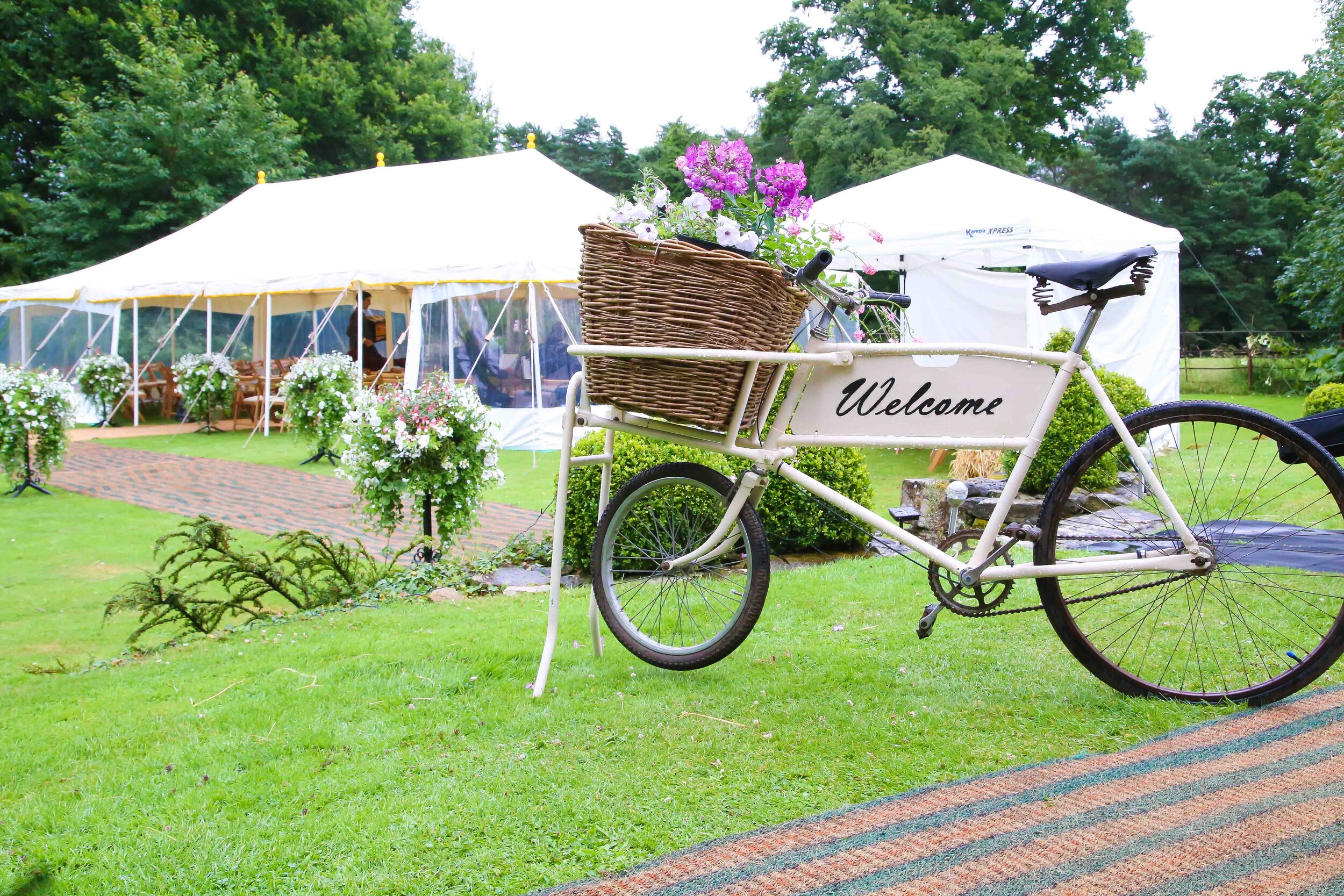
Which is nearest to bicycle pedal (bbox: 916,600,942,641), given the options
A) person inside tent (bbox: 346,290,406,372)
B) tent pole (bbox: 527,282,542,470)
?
tent pole (bbox: 527,282,542,470)

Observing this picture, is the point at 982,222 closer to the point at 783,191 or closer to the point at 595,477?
the point at 595,477

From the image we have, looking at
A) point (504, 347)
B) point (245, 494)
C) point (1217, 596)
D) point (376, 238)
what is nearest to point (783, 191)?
point (1217, 596)

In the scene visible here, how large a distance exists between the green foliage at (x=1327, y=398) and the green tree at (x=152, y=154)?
72.1 ft

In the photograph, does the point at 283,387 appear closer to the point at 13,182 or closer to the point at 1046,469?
the point at 1046,469

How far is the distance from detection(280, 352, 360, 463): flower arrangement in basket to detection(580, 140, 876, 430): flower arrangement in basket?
9.17 metres

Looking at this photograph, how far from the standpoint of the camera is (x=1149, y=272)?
2.66 m

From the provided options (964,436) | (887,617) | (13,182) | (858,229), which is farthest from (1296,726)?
(13,182)

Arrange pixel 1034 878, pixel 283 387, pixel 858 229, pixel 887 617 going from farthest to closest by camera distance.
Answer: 1. pixel 283 387
2. pixel 858 229
3. pixel 887 617
4. pixel 1034 878

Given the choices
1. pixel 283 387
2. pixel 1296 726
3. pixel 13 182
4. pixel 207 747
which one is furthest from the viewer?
pixel 13 182

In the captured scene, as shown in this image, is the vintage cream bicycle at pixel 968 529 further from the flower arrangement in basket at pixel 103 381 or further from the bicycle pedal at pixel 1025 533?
the flower arrangement in basket at pixel 103 381

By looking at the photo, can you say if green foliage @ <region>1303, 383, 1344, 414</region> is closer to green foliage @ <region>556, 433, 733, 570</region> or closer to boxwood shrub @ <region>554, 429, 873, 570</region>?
boxwood shrub @ <region>554, 429, 873, 570</region>

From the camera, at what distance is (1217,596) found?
12.8 feet

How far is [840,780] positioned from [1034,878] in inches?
22.8

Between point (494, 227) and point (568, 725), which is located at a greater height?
point (494, 227)
